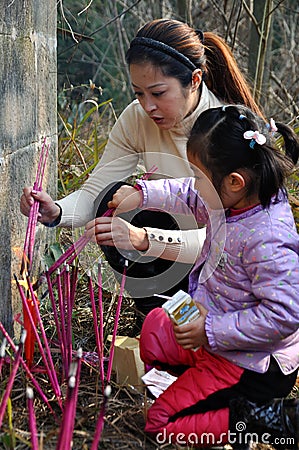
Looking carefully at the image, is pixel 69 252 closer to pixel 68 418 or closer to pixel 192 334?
pixel 192 334

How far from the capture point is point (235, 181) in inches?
67.5

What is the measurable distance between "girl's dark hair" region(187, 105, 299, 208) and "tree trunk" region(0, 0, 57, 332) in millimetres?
615

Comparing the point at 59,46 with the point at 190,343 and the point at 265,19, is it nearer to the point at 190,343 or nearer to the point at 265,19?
the point at 265,19

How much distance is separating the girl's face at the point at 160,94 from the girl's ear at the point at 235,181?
53 centimetres

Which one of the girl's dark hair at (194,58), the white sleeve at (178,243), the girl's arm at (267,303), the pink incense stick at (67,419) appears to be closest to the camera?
the pink incense stick at (67,419)

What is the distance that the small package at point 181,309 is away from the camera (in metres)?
1.67

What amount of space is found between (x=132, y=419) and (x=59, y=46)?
5.37 m

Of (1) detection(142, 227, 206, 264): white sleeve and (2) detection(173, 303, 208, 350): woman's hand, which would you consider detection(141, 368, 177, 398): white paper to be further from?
(1) detection(142, 227, 206, 264): white sleeve

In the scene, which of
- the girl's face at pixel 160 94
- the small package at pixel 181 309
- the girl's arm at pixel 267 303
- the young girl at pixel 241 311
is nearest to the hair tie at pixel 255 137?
the young girl at pixel 241 311

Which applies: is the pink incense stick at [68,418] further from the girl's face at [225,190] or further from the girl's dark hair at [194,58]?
the girl's dark hair at [194,58]

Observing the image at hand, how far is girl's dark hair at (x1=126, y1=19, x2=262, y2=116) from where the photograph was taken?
215 cm

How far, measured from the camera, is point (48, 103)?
8.51 ft

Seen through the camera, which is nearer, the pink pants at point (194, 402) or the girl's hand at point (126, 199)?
the pink pants at point (194, 402)

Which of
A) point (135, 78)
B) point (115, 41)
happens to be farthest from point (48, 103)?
point (115, 41)
